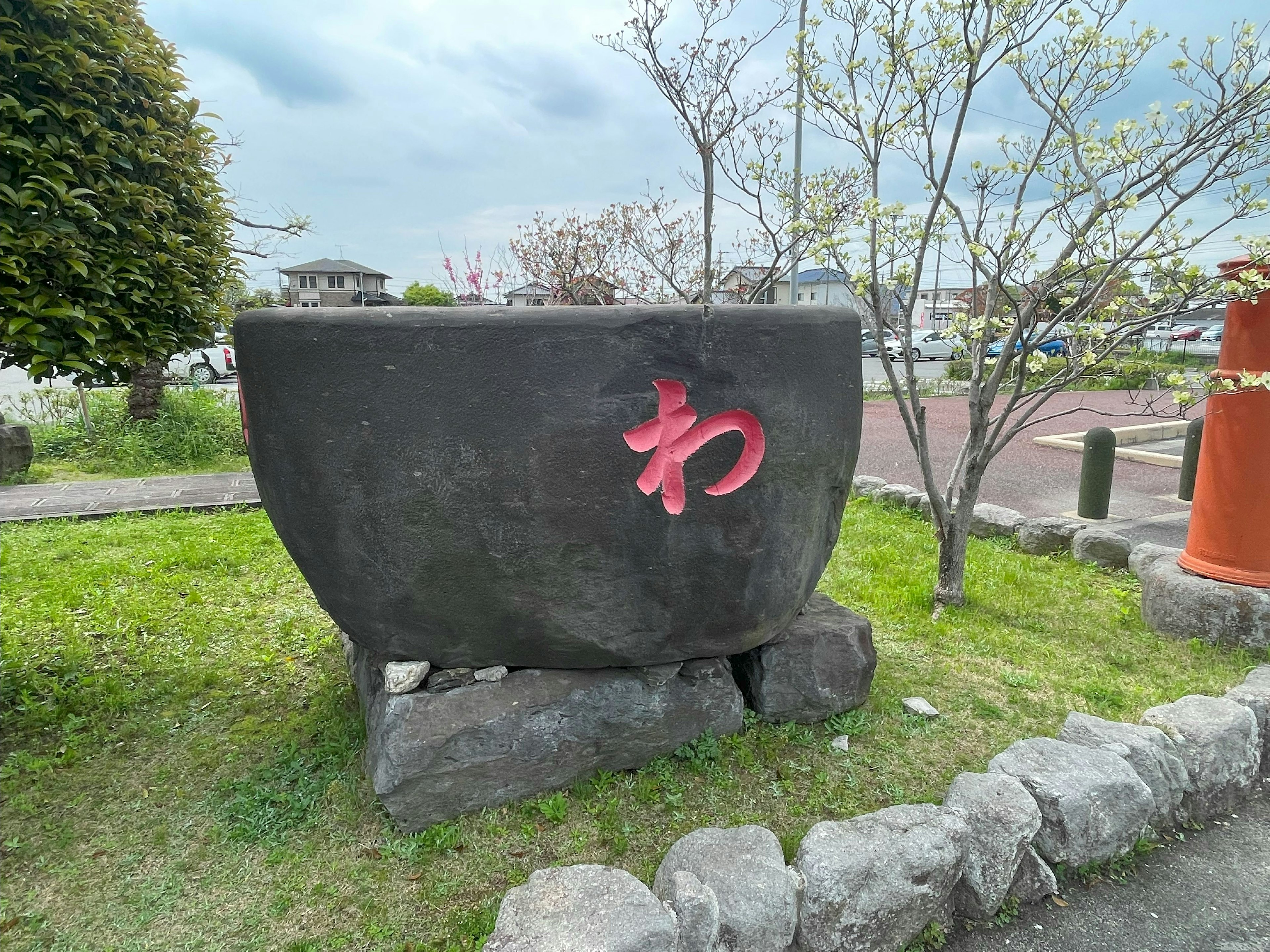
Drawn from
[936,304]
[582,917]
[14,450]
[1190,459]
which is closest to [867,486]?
[1190,459]

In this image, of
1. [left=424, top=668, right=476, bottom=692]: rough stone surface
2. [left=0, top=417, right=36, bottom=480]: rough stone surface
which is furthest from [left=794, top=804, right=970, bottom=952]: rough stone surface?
[left=0, top=417, right=36, bottom=480]: rough stone surface

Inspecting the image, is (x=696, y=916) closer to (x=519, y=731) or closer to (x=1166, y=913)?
(x=519, y=731)

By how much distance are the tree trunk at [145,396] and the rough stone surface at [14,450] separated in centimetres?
106

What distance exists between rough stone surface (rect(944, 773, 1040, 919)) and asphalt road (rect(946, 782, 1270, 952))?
0.26ft

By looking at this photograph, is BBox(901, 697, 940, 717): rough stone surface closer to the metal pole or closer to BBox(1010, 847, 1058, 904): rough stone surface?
BBox(1010, 847, 1058, 904): rough stone surface

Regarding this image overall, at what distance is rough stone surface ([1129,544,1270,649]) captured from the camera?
3.66 meters

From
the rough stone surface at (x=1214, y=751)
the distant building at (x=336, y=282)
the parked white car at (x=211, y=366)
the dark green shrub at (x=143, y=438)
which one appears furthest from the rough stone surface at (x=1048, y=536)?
the distant building at (x=336, y=282)

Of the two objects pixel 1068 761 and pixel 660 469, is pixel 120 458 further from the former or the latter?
pixel 1068 761

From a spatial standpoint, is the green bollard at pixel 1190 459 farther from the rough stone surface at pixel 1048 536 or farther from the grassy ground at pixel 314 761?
the grassy ground at pixel 314 761

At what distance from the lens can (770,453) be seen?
2447 millimetres

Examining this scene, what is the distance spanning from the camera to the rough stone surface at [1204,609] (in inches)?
144

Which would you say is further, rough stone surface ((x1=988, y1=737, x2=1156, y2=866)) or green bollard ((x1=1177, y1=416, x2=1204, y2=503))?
green bollard ((x1=1177, y1=416, x2=1204, y2=503))

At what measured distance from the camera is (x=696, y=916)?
1921 millimetres

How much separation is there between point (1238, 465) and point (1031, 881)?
2.58m
